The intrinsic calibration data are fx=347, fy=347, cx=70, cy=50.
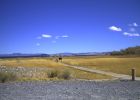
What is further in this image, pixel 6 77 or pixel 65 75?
pixel 65 75

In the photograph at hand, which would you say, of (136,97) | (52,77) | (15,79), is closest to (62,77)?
(52,77)

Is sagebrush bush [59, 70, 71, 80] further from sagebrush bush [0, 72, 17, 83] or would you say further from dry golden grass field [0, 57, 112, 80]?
sagebrush bush [0, 72, 17, 83]

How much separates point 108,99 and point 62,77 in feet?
50.3

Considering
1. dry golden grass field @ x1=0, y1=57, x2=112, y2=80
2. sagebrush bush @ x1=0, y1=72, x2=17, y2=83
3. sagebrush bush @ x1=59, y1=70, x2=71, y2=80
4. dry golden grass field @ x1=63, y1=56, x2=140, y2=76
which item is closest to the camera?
sagebrush bush @ x1=0, y1=72, x2=17, y2=83

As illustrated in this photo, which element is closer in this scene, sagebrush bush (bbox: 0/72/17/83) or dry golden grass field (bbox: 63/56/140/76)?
sagebrush bush (bbox: 0/72/17/83)

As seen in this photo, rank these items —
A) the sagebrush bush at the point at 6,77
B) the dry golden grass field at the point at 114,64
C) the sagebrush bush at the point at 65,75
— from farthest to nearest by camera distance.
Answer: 1. the dry golden grass field at the point at 114,64
2. the sagebrush bush at the point at 65,75
3. the sagebrush bush at the point at 6,77

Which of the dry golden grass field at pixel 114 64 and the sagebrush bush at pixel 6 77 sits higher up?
the dry golden grass field at pixel 114 64

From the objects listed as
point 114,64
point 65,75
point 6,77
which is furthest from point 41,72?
point 114,64

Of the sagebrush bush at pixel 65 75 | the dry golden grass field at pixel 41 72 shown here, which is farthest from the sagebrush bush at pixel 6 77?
the sagebrush bush at pixel 65 75

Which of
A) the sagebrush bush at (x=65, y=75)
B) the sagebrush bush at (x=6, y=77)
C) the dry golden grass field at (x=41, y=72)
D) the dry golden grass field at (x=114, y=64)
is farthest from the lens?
the dry golden grass field at (x=114, y=64)

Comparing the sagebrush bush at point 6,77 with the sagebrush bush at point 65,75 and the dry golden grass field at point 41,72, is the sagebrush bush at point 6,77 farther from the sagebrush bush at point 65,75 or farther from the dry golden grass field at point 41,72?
the sagebrush bush at point 65,75

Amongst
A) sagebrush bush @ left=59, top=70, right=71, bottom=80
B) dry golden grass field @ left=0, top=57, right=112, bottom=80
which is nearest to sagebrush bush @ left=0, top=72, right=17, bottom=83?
dry golden grass field @ left=0, top=57, right=112, bottom=80

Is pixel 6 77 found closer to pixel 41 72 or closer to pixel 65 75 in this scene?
pixel 65 75

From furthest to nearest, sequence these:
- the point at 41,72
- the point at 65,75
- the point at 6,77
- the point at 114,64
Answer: the point at 114,64
the point at 41,72
the point at 65,75
the point at 6,77
